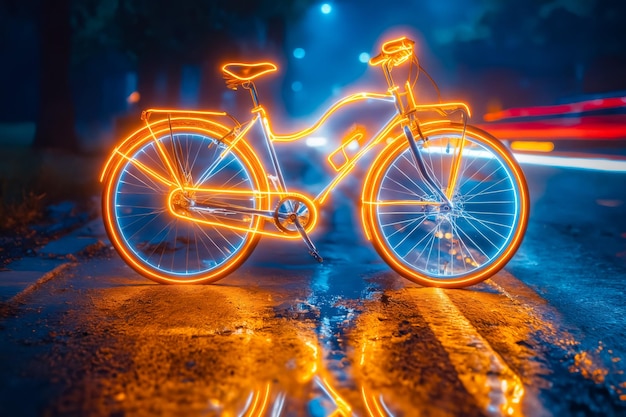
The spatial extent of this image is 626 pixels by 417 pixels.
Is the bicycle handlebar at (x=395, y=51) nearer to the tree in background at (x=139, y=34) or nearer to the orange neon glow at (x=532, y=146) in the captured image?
the orange neon glow at (x=532, y=146)

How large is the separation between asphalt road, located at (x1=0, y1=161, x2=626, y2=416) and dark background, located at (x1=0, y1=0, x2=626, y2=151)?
713cm

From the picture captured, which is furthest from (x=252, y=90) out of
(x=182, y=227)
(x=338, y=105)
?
(x=182, y=227)

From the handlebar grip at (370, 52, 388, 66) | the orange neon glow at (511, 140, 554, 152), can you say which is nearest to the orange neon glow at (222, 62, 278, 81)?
the handlebar grip at (370, 52, 388, 66)

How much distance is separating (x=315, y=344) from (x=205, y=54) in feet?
76.5

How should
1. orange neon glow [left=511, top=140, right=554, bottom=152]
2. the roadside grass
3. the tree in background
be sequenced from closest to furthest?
the roadside grass → orange neon glow [left=511, top=140, right=554, bottom=152] → the tree in background

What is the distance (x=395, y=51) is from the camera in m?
4.30

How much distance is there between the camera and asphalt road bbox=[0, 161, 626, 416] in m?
2.73

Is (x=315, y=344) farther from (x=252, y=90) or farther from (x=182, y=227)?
(x=182, y=227)

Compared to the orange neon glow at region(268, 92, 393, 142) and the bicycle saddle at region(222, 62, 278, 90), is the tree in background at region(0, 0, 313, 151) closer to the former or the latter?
the bicycle saddle at region(222, 62, 278, 90)

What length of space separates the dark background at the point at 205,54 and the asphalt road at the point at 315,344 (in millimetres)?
7128

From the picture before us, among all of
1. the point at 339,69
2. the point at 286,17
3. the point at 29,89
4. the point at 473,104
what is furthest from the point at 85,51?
the point at 339,69

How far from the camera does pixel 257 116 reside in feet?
15.0

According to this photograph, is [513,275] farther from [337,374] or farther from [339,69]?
[339,69]

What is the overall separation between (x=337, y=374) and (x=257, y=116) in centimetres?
217
